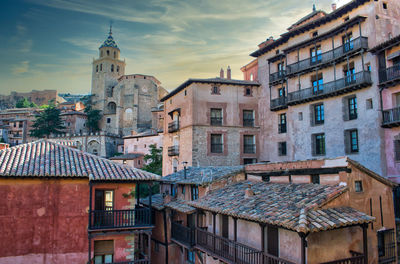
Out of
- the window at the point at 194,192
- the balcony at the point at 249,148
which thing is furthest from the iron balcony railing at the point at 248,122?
the window at the point at 194,192

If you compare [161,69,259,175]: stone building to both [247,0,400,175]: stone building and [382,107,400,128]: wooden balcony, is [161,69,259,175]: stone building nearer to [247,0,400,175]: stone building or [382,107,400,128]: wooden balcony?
[247,0,400,175]: stone building

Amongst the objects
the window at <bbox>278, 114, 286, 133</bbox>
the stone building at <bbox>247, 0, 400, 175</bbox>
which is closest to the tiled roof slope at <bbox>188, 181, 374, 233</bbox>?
the stone building at <bbox>247, 0, 400, 175</bbox>

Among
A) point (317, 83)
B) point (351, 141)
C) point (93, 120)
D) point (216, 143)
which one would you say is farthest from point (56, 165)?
point (93, 120)

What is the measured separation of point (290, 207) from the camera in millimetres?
12055

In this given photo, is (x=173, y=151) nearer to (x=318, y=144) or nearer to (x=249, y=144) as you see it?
(x=249, y=144)

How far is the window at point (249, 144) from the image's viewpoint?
113 ft

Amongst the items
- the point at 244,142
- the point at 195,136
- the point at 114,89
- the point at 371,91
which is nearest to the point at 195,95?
the point at 195,136

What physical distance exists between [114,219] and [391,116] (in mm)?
18294

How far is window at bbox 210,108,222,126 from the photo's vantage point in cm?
3375

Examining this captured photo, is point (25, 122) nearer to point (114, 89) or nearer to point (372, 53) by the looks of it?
point (114, 89)

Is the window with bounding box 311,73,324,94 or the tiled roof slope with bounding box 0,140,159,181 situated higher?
the window with bounding box 311,73,324,94

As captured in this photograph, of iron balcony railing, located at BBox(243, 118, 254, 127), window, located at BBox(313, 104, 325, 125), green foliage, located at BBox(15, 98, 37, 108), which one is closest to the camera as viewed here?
window, located at BBox(313, 104, 325, 125)

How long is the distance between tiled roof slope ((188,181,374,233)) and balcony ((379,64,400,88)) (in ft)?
38.8

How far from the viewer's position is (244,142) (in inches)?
1355
